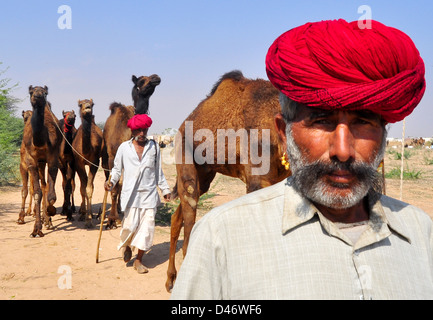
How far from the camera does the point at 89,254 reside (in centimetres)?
759

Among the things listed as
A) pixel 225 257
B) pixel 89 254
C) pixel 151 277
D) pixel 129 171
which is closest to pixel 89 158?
pixel 89 254

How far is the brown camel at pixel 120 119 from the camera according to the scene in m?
9.33

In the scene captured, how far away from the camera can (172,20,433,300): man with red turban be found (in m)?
1.47

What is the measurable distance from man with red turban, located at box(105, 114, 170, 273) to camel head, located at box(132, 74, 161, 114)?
2.66 metres

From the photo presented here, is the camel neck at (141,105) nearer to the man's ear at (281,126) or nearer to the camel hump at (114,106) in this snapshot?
the camel hump at (114,106)

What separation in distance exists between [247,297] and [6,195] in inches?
585

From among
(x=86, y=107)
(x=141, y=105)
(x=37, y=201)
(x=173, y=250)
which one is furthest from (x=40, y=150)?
(x=173, y=250)

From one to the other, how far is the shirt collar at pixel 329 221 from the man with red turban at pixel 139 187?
16.4 feet

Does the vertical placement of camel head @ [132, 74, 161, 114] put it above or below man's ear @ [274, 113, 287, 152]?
above

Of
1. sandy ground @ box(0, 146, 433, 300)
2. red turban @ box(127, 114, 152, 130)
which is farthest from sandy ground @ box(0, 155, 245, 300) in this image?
red turban @ box(127, 114, 152, 130)

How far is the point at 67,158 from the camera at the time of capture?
10.7m

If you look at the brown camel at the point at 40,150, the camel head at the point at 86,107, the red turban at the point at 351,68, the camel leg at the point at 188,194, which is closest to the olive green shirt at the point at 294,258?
the red turban at the point at 351,68

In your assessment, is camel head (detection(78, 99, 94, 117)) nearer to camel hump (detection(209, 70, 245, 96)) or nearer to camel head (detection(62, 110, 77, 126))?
camel head (detection(62, 110, 77, 126))

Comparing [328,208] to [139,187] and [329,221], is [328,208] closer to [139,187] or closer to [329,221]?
[329,221]
